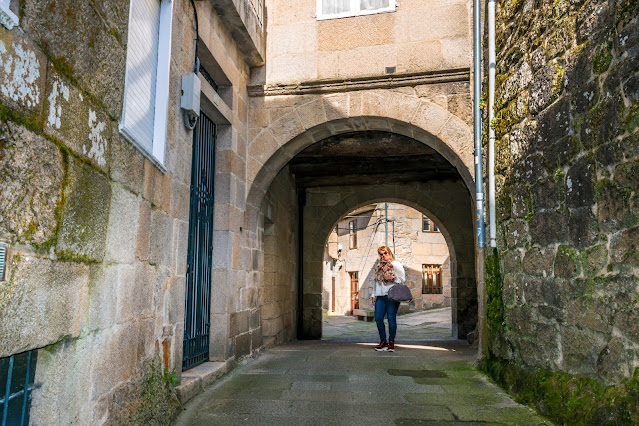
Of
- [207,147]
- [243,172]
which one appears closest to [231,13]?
[207,147]

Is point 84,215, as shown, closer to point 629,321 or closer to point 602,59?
point 629,321

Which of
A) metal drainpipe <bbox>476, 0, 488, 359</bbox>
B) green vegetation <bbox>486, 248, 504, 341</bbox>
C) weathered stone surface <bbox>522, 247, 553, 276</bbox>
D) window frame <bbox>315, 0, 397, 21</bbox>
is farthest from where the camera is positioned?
window frame <bbox>315, 0, 397, 21</bbox>

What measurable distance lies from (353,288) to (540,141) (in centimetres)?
1860

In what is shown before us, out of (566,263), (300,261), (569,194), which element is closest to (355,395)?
(566,263)

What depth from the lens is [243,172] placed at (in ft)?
17.0

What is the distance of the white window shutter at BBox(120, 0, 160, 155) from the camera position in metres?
2.48

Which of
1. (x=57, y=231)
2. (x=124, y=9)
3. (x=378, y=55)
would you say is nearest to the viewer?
(x=57, y=231)

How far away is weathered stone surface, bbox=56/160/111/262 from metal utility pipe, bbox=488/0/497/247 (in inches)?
116

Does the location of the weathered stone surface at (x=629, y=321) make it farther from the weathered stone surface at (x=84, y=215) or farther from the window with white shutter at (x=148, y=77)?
the window with white shutter at (x=148, y=77)

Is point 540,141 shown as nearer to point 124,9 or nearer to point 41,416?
point 124,9

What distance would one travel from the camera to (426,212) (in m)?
9.34

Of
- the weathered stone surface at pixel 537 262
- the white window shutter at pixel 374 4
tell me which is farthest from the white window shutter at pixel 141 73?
the white window shutter at pixel 374 4

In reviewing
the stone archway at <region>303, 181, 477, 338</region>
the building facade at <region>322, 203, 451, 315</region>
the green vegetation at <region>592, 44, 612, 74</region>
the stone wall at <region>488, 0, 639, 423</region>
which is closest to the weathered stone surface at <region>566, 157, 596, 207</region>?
the stone wall at <region>488, 0, 639, 423</region>

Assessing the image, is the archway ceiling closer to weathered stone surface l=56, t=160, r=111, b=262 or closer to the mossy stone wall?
the mossy stone wall
